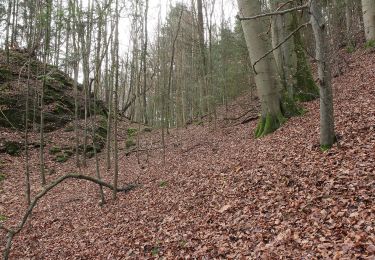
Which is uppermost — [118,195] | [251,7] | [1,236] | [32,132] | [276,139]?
[251,7]

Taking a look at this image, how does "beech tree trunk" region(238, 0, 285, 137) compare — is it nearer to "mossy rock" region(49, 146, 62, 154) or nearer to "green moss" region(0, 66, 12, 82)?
"mossy rock" region(49, 146, 62, 154)

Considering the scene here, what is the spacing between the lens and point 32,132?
17.4 meters

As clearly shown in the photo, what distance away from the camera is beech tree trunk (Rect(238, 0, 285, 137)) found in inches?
387

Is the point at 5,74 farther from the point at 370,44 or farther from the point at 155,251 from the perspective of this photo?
the point at 370,44

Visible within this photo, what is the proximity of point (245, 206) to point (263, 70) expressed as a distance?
5660mm

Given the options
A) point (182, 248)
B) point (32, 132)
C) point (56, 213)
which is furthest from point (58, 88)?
point (182, 248)

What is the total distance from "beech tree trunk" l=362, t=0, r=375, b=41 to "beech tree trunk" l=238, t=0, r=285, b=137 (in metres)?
7.12

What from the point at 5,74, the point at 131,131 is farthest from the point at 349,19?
the point at 5,74

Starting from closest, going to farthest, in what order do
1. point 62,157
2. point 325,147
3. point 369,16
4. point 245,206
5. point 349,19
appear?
point 245,206 → point 325,147 → point 369,16 → point 62,157 → point 349,19

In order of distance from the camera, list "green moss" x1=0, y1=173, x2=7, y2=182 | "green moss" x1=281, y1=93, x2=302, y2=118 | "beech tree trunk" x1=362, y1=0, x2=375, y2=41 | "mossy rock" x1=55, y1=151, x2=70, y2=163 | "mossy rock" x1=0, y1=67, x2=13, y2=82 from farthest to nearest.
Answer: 1. "mossy rock" x1=0, y1=67, x2=13, y2=82
2. "mossy rock" x1=55, y1=151, x2=70, y2=163
3. "beech tree trunk" x1=362, y1=0, x2=375, y2=41
4. "green moss" x1=0, y1=173, x2=7, y2=182
5. "green moss" x1=281, y1=93, x2=302, y2=118

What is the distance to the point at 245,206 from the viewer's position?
562 cm

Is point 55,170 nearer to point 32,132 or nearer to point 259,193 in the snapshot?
point 32,132

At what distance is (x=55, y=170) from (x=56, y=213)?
5.62 m

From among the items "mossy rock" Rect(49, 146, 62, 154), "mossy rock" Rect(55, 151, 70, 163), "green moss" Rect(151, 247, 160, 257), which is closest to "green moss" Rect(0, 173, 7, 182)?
"mossy rock" Rect(55, 151, 70, 163)
